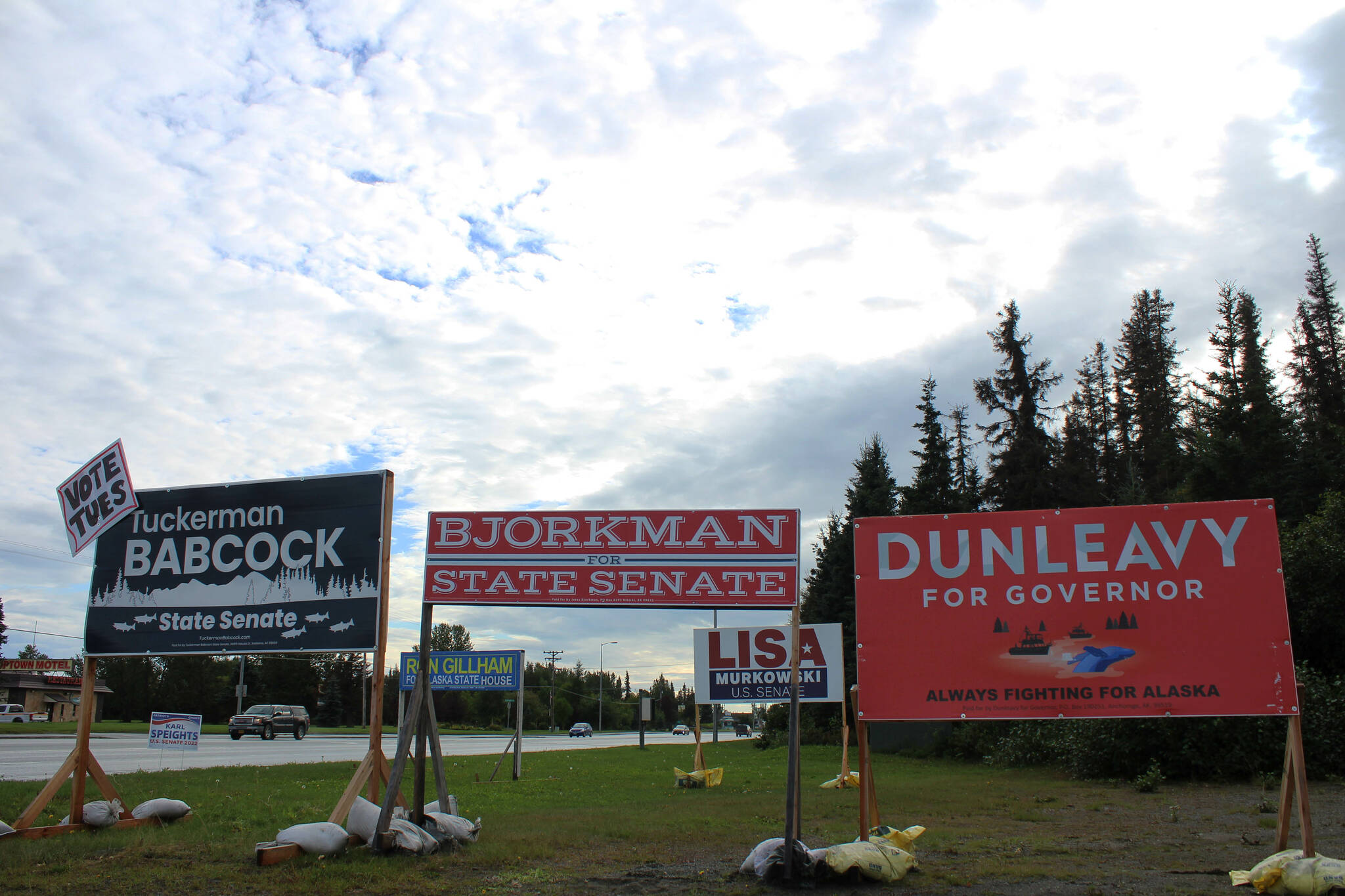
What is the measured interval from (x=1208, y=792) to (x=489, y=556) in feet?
38.9

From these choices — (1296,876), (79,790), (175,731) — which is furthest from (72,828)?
(1296,876)

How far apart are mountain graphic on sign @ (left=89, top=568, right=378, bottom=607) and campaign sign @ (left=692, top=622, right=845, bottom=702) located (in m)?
6.21

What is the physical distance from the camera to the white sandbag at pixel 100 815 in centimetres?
859

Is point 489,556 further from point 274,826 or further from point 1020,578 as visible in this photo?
point 1020,578

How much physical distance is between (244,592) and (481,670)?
32.5ft

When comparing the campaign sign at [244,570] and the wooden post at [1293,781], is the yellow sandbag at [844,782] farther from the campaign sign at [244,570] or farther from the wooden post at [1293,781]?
the campaign sign at [244,570]

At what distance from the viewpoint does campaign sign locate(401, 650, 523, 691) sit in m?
18.3

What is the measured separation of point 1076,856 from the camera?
305 inches

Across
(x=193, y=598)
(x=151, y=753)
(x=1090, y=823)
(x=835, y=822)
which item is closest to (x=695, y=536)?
(x=835, y=822)

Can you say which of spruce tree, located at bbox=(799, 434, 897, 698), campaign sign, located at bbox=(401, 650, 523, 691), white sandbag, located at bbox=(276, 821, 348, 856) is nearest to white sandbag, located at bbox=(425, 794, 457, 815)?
white sandbag, located at bbox=(276, 821, 348, 856)

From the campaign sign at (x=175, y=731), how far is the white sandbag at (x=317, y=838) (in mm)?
5862

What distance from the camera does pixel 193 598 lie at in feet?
30.5

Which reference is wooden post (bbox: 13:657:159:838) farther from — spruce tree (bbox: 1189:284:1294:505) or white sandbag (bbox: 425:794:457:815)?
spruce tree (bbox: 1189:284:1294:505)

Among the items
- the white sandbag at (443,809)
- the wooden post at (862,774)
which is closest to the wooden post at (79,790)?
the white sandbag at (443,809)
